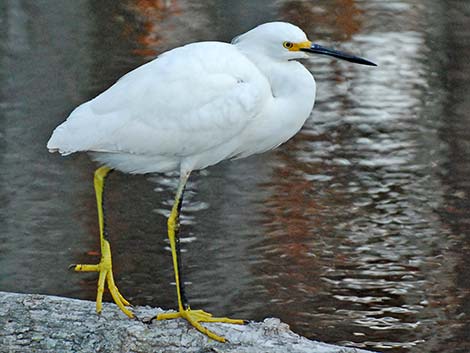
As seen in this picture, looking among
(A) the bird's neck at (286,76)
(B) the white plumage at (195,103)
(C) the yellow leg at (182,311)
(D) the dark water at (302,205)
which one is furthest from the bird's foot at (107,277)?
(D) the dark water at (302,205)

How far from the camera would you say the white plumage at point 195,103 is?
402 centimetres

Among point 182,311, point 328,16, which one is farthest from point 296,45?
point 328,16

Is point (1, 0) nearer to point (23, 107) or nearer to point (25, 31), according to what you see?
point (25, 31)

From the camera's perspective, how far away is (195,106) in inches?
160

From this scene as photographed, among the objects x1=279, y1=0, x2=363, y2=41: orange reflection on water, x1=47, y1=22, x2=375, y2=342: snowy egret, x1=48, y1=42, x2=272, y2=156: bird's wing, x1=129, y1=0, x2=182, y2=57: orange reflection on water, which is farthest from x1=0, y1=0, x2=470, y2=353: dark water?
x1=48, y1=42, x2=272, y2=156: bird's wing

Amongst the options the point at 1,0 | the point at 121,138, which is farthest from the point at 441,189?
the point at 1,0

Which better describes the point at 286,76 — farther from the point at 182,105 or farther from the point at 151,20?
the point at 151,20

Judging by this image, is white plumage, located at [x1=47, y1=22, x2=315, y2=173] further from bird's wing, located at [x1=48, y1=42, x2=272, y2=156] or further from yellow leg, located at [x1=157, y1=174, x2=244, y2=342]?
yellow leg, located at [x1=157, y1=174, x2=244, y2=342]

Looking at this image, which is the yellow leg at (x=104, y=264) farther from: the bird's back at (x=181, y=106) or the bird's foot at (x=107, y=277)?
the bird's back at (x=181, y=106)

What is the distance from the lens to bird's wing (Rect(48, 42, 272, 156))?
13.2 feet

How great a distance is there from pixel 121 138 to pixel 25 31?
715 cm

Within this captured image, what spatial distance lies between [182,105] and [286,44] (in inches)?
16.8

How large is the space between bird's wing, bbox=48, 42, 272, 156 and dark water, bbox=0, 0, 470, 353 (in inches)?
65.1

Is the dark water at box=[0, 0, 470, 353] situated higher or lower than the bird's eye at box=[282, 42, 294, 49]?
lower
